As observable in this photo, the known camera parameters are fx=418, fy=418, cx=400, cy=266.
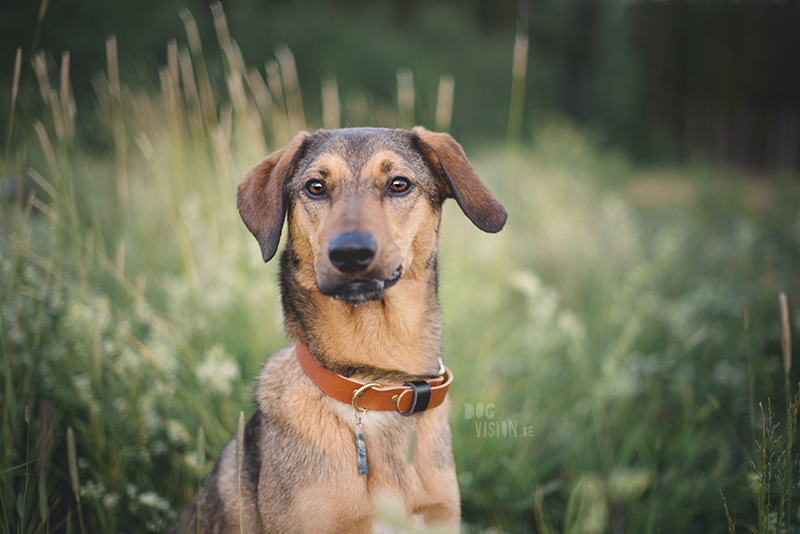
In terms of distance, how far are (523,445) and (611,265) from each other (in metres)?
3.49

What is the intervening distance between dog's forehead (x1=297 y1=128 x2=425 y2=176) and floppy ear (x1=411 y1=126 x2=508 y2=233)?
78mm

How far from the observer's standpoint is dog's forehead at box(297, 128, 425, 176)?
1.97m

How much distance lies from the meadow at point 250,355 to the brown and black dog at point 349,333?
368 millimetres

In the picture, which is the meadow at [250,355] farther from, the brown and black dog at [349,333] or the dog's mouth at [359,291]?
the dog's mouth at [359,291]

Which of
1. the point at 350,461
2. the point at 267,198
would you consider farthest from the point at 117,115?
the point at 350,461

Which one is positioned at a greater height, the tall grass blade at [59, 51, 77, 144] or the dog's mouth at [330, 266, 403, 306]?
the tall grass blade at [59, 51, 77, 144]

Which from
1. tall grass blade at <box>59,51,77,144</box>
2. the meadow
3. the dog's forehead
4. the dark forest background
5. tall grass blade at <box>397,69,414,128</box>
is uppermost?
the dark forest background

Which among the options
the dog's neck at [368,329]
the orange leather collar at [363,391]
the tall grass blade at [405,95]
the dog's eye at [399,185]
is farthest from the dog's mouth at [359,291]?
the tall grass blade at [405,95]

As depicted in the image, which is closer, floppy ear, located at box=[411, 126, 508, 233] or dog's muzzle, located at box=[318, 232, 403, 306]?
dog's muzzle, located at box=[318, 232, 403, 306]

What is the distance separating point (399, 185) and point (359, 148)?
266 mm

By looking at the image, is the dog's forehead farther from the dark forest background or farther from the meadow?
the dark forest background

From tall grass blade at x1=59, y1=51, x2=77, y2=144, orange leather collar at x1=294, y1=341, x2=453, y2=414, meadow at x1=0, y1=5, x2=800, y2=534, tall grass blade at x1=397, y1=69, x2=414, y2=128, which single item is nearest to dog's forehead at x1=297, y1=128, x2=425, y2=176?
orange leather collar at x1=294, y1=341, x2=453, y2=414

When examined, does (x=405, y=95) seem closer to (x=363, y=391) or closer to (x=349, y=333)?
(x=349, y=333)

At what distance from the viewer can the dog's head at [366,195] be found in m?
1.75
